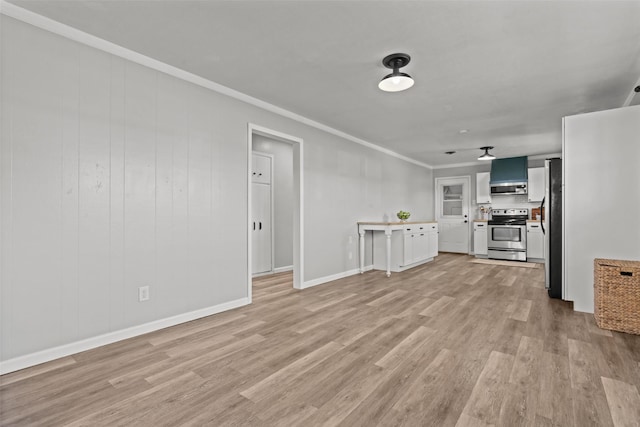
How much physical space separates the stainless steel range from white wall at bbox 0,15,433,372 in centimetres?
587

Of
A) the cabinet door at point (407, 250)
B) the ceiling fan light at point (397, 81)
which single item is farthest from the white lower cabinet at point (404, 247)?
the ceiling fan light at point (397, 81)

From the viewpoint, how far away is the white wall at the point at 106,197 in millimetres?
2105

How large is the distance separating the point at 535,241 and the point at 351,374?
643cm

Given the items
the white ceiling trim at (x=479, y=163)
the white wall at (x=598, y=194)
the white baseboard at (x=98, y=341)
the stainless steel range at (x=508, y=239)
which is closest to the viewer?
the white baseboard at (x=98, y=341)

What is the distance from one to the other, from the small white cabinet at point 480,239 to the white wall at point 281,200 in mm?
4598

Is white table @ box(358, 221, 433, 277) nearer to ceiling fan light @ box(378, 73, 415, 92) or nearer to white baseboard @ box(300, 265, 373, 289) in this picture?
white baseboard @ box(300, 265, 373, 289)

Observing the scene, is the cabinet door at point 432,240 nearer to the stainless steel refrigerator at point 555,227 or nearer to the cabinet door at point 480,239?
the cabinet door at point 480,239

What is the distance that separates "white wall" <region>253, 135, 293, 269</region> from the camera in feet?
18.5

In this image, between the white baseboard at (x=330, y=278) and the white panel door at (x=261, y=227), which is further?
the white panel door at (x=261, y=227)

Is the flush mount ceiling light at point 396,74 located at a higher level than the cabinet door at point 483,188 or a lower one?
higher

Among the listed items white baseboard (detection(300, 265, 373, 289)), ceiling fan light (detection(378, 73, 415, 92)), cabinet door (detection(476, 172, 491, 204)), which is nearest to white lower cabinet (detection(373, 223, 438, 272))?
white baseboard (detection(300, 265, 373, 289))

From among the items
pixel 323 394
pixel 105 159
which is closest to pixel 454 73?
pixel 323 394

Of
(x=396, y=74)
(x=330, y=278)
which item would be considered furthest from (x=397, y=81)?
(x=330, y=278)

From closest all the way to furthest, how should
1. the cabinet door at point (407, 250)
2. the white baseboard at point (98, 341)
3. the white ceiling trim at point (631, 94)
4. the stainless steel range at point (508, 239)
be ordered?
the white baseboard at point (98, 341)
the white ceiling trim at point (631, 94)
the cabinet door at point (407, 250)
the stainless steel range at point (508, 239)
